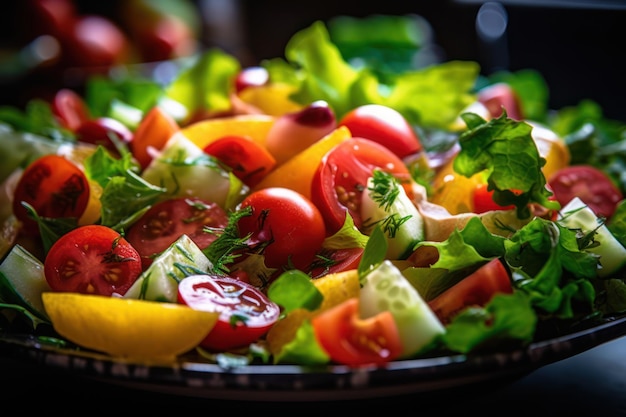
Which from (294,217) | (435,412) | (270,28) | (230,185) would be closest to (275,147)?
(230,185)

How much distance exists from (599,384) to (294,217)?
600 mm

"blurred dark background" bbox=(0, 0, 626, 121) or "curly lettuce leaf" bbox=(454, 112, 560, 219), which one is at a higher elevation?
"curly lettuce leaf" bbox=(454, 112, 560, 219)

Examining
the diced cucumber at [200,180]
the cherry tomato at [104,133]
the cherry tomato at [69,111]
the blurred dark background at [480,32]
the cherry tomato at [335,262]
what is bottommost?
the blurred dark background at [480,32]

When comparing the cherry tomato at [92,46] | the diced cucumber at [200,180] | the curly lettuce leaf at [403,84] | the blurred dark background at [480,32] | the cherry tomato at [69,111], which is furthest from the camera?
the cherry tomato at [92,46]

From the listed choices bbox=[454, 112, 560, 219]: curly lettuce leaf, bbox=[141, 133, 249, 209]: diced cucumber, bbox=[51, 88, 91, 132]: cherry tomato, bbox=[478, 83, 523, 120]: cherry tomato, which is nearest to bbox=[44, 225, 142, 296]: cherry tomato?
bbox=[141, 133, 249, 209]: diced cucumber

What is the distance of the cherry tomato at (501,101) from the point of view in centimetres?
202

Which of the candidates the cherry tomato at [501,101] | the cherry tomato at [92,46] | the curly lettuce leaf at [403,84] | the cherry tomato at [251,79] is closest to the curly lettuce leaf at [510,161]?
the curly lettuce leaf at [403,84]

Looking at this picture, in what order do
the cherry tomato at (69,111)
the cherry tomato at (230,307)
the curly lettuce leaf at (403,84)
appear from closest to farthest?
the cherry tomato at (230,307) < the curly lettuce leaf at (403,84) < the cherry tomato at (69,111)

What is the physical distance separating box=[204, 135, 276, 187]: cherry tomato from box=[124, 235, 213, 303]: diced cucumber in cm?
27

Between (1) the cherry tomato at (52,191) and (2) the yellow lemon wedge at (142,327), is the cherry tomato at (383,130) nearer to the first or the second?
(1) the cherry tomato at (52,191)

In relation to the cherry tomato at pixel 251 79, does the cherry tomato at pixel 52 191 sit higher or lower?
lower

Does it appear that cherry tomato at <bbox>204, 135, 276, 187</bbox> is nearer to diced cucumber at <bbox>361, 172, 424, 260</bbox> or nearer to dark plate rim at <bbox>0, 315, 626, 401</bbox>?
diced cucumber at <bbox>361, 172, 424, 260</bbox>

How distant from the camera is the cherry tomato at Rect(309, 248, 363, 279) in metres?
1.24

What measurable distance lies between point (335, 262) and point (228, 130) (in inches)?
18.8
